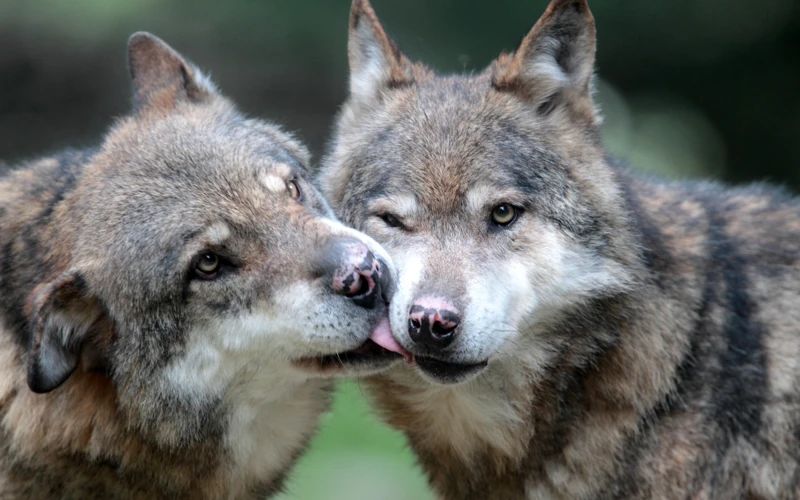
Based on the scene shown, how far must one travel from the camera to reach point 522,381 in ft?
17.2

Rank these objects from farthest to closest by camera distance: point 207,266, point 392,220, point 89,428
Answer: point 392,220, point 89,428, point 207,266

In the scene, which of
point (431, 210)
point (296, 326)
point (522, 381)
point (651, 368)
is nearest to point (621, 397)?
point (651, 368)

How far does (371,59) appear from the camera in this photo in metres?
6.14

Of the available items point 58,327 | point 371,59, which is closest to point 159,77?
point 371,59

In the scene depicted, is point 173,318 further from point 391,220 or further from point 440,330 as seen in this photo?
point 440,330

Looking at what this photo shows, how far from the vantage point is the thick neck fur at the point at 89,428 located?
502 centimetres

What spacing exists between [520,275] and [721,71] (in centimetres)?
981

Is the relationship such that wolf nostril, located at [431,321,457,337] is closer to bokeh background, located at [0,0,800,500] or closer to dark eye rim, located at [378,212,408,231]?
dark eye rim, located at [378,212,408,231]

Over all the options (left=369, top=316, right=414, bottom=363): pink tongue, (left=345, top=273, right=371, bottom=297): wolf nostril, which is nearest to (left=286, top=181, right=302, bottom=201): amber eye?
(left=345, top=273, right=371, bottom=297): wolf nostril

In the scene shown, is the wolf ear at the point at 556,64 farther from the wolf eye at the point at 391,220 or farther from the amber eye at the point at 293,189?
the amber eye at the point at 293,189

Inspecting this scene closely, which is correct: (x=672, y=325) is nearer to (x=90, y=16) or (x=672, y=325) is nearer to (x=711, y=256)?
(x=711, y=256)

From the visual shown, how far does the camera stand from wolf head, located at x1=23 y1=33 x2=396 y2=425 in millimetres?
4719

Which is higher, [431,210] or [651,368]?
Answer: [431,210]

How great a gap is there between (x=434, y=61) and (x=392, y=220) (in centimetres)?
810
